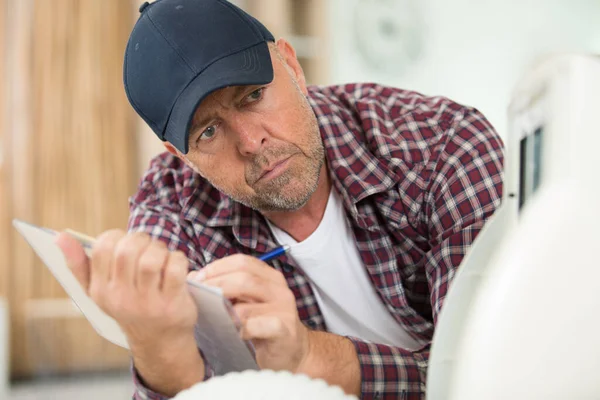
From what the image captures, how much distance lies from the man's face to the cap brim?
0.04 m

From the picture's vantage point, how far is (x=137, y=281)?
1.83 feet

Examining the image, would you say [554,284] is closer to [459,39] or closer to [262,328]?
[262,328]

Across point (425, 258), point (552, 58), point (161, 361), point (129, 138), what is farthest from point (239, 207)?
point (129, 138)

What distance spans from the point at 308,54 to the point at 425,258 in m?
1.60

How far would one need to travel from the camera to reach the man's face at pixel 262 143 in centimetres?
98

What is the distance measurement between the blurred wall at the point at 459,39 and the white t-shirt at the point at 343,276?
1.55m

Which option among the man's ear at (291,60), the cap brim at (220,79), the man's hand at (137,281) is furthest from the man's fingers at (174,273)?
the man's ear at (291,60)

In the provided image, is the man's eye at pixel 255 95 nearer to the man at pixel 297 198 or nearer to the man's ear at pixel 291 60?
the man at pixel 297 198

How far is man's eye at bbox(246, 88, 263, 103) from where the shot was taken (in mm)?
985

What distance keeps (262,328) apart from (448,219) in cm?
43

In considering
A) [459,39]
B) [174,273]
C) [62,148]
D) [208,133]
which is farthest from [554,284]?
[459,39]

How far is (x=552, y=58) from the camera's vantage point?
1.19ft

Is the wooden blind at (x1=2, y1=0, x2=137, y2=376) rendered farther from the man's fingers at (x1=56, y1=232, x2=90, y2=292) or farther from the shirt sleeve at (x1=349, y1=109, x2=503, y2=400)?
the man's fingers at (x1=56, y1=232, x2=90, y2=292)

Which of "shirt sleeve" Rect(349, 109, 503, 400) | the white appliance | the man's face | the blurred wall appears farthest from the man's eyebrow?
the blurred wall
